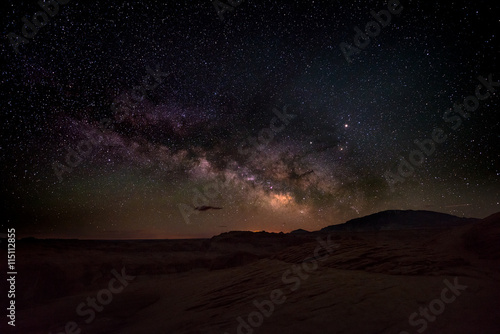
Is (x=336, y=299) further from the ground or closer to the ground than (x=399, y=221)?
further from the ground

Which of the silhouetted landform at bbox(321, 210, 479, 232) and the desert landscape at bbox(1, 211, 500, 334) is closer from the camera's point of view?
the desert landscape at bbox(1, 211, 500, 334)

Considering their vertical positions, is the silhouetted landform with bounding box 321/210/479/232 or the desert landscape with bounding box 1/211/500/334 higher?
the desert landscape with bounding box 1/211/500/334

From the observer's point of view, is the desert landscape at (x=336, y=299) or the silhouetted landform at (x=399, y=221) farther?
the silhouetted landform at (x=399, y=221)

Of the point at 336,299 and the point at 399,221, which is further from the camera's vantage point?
the point at 399,221

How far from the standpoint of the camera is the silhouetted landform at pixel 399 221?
111438mm

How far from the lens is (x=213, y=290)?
22.9ft

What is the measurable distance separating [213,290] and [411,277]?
487 cm

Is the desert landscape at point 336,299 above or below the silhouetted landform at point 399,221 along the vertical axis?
above

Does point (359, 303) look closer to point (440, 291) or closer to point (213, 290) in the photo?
point (440, 291)

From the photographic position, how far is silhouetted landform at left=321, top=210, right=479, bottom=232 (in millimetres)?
111438

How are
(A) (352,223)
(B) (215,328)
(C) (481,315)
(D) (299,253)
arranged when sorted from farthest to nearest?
(A) (352,223) → (D) (299,253) → (B) (215,328) → (C) (481,315)

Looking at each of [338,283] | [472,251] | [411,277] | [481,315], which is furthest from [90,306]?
[472,251]

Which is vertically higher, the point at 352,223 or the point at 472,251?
the point at 472,251

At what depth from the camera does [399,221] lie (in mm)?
127375
